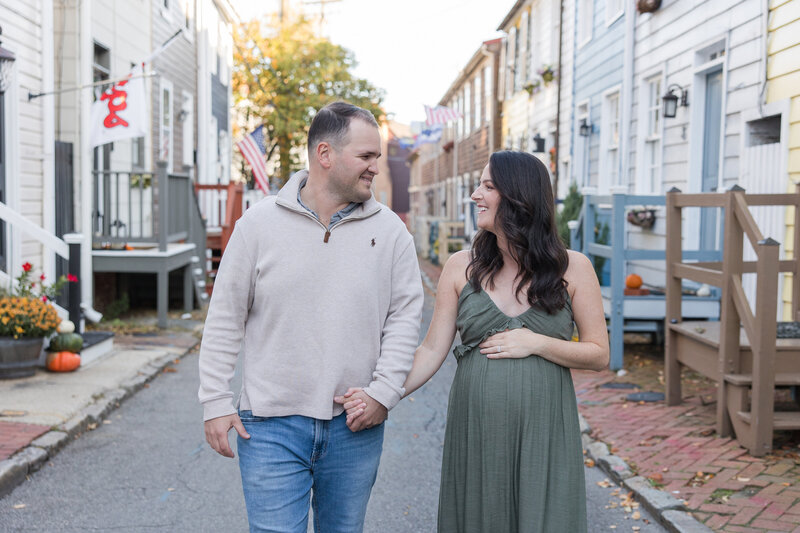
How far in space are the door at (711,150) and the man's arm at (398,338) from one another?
797cm

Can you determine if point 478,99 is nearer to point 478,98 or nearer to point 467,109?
point 478,98

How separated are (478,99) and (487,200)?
27929 mm

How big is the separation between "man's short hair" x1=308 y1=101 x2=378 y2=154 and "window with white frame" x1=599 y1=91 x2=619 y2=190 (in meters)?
12.1

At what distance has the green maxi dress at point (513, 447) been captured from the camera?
9.01 feet

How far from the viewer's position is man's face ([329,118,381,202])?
9.14 feet

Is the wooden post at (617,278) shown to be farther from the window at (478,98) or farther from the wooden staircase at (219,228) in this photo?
the window at (478,98)

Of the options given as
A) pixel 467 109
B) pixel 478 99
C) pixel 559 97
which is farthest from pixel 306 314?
pixel 467 109

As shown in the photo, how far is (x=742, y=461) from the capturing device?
5.36 metres

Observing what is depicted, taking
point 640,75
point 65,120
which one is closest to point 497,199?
point 65,120

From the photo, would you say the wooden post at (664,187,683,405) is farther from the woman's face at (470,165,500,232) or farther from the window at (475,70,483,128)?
the window at (475,70,483,128)

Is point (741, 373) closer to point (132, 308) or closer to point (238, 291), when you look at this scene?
point (238, 291)

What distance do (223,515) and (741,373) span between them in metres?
3.45

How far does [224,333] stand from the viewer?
279cm

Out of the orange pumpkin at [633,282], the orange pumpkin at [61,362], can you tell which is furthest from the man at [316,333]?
the orange pumpkin at [633,282]
